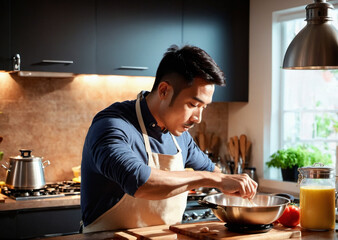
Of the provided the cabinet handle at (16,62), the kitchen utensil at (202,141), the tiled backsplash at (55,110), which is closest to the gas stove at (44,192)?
the tiled backsplash at (55,110)

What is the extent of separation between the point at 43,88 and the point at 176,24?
1.11 meters

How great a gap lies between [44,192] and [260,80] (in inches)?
77.5

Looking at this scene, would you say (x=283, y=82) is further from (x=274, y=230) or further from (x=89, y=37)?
(x=274, y=230)

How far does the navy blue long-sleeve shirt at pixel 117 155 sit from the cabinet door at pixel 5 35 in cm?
131

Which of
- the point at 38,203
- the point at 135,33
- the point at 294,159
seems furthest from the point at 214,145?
the point at 38,203

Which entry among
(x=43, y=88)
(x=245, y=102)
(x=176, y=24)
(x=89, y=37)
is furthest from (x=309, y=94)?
(x=43, y=88)

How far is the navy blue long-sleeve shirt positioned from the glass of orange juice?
2.01ft

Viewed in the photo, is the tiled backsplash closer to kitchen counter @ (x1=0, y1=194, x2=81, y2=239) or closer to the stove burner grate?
kitchen counter @ (x1=0, y1=194, x2=81, y2=239)

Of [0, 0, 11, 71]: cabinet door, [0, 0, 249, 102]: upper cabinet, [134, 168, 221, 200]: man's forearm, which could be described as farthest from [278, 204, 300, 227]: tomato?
[0, 0, 11, 71]: cabinet door

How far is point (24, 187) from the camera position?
138 inches

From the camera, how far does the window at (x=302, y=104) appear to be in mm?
4148

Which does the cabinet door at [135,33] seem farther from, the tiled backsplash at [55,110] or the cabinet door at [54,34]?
the tiled backsplash at [55,110]

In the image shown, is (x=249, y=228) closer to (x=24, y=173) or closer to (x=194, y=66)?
(x=194, y=66)

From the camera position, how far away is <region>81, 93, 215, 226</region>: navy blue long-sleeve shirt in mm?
1970
